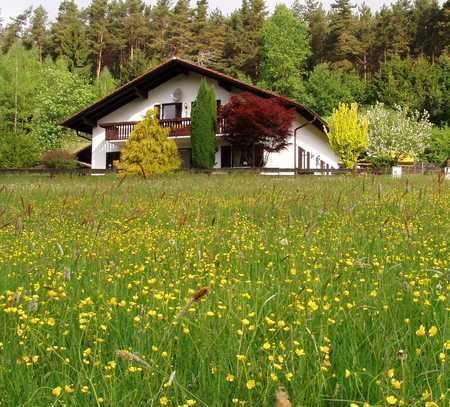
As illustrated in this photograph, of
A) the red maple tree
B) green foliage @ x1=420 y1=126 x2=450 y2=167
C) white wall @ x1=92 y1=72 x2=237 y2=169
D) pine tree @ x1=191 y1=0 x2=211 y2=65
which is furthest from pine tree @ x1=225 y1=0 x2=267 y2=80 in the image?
the red maple tree

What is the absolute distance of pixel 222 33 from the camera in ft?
213

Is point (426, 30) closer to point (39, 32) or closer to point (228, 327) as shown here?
point (39, 32)

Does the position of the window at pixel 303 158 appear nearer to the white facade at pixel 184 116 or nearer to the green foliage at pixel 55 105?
the white facade at pixel 184 116

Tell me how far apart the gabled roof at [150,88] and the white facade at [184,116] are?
34cm

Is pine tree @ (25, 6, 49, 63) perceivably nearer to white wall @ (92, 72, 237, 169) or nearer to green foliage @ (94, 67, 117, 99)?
green foliage @ (94, 67, 117, 99)

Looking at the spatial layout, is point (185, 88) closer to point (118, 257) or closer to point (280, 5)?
point (118, 257)

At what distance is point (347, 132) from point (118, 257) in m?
30.0

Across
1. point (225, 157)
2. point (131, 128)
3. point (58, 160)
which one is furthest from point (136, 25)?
point (225, 157)

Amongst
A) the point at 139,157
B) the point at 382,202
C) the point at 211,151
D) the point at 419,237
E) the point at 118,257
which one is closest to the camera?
the point at 118,257

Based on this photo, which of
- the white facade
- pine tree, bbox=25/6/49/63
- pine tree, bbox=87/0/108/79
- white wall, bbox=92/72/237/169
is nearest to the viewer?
the white facade

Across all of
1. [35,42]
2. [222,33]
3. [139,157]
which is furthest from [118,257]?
[35,42]

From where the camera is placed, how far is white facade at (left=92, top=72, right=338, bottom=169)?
104ft

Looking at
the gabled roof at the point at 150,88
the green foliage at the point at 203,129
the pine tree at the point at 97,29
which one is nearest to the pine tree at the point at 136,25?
the pine tree at the point at 97,29

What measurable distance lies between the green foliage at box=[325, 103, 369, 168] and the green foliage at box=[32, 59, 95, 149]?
2697cm
